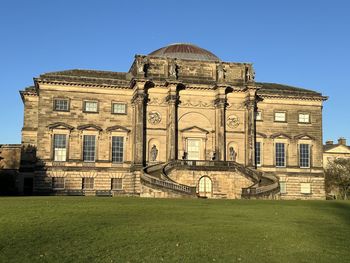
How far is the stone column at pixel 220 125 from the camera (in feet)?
162

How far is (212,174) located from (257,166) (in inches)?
351

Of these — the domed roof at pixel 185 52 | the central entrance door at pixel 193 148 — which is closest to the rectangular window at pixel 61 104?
the central entrance door at pixel 193 148

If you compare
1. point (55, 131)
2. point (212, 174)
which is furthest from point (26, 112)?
point (212, 174)

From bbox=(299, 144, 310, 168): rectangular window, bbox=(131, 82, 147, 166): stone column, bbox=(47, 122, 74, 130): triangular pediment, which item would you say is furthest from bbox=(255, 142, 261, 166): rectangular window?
bbox=(47, 122, 74, 130): triangular pediment

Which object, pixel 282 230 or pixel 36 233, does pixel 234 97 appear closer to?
pixel 282 230

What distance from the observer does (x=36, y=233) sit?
57.3 feet

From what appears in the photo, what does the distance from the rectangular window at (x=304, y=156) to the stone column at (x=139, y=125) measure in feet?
56.6

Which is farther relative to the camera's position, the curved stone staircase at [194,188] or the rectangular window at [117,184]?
the rectangular window at [117,184]

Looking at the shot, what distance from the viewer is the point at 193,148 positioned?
166 ft

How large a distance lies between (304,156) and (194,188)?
2091 centimetres

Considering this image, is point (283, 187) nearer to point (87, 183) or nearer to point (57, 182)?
point (87, 183)

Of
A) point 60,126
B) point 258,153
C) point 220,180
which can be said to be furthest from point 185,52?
point 220,180

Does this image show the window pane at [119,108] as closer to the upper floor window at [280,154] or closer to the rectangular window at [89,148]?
the rectangular window at [89,148]

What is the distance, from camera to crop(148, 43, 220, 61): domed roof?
56.9 metres
